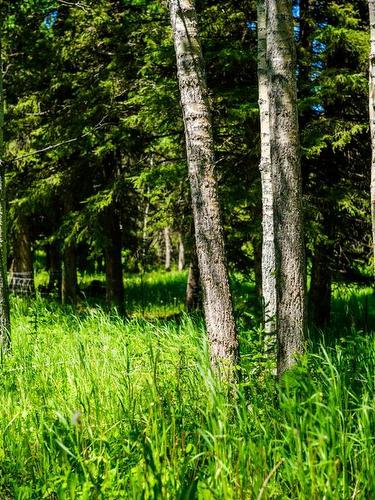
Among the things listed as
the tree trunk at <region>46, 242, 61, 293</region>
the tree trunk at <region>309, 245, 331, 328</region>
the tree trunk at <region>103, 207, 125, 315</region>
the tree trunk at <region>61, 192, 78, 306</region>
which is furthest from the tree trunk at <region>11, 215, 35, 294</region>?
the tree trunk at <region>309, 245, 331, 328</region>

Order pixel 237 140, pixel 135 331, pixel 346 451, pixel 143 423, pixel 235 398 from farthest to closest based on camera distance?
pixel 237 140, pixel 135 331, pixel 235 398, pixel 143 423, pixel 346 451

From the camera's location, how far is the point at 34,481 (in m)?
3.21

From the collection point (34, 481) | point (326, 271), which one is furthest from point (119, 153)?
point (34, 481)

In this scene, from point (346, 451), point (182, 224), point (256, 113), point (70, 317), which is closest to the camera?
point (346, 451)

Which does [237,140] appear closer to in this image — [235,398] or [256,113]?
[256,113]

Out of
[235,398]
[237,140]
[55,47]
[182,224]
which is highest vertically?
[55,47]

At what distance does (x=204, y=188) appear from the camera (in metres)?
4.48

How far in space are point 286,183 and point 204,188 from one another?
0.82 metres

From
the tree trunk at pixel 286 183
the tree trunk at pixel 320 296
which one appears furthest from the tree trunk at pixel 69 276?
the tree trunk at pixel 286 183

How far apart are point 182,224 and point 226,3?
11.8 feet

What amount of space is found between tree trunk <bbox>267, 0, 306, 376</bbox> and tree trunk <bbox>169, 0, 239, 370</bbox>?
2.10ft

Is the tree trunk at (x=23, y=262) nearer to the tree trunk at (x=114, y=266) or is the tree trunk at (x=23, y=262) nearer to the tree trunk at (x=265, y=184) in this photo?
the tree trunk at (x=114, y=266)

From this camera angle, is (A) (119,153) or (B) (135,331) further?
(A) (119,153)

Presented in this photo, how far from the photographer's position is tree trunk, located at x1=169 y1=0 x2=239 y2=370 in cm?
445
